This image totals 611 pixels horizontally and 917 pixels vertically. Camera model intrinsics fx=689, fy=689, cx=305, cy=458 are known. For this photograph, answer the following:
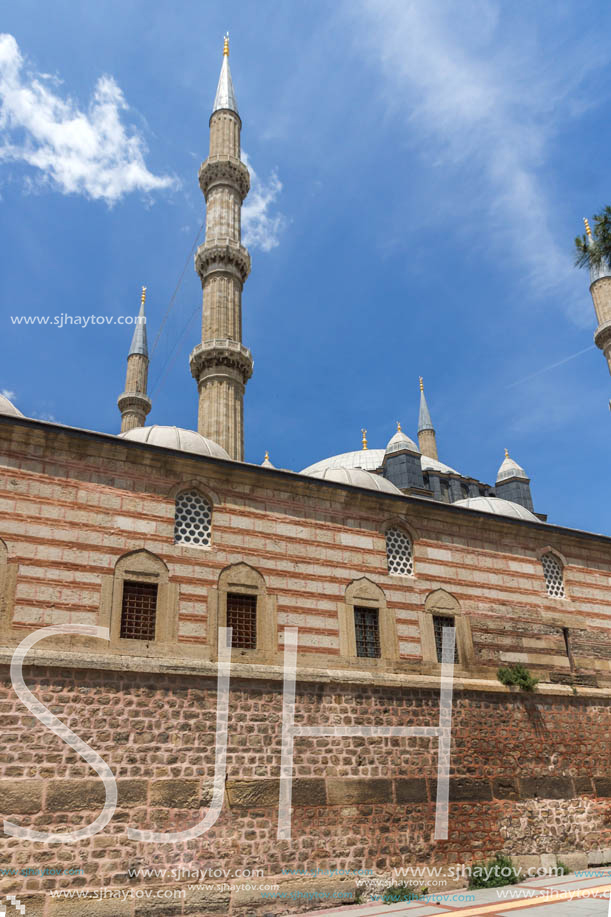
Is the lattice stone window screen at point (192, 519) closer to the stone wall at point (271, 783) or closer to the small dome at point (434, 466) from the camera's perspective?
the stone wall at point (271, 783)

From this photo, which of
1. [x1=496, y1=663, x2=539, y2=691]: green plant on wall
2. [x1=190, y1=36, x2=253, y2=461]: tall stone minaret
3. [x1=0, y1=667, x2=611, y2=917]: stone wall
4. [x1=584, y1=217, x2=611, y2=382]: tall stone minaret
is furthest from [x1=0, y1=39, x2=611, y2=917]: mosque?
[x1=584, y1=217, x2=611, y2=382]: tall stone minaret

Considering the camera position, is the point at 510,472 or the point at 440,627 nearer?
the point at 440,627

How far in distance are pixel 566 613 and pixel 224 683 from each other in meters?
6.33

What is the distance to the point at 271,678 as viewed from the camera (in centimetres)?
859

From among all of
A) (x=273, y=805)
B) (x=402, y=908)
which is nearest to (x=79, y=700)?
(x=273, y=805)

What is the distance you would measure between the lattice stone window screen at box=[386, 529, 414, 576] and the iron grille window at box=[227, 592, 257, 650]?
239 centimetres

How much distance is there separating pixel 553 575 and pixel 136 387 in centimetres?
1929

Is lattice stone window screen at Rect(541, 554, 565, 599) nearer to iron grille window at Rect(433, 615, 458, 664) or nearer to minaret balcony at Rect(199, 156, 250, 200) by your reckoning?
iron grille window at Rect(433, 615, 458, 664)

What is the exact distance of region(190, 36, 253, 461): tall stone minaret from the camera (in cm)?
1852

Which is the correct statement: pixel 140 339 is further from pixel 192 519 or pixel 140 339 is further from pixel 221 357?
pixel 192 519

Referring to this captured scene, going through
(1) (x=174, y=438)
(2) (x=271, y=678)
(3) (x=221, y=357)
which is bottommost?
(2) (x=271, y=678)

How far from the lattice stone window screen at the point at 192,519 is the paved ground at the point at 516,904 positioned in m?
4.51

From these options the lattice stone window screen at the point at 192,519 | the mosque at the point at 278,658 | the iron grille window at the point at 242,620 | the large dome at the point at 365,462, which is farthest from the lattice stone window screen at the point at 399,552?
the large dome at the point at 365,462

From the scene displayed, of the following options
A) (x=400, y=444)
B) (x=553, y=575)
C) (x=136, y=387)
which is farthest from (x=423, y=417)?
(x=553, y=575)
